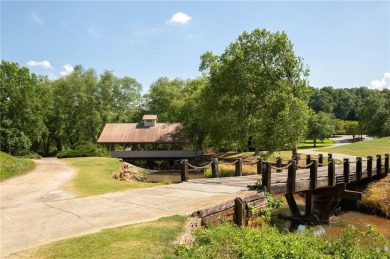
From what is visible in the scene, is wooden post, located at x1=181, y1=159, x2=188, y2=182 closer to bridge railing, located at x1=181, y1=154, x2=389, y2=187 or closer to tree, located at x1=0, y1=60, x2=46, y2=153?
bridge railing, located at x1=181, y1=154, x2=389, y2=187

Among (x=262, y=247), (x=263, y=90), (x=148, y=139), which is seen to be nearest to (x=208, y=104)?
(x=263, y=90)

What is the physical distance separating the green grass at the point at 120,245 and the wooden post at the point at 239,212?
88.2 inches

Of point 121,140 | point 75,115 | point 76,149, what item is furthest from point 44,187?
point 75,115

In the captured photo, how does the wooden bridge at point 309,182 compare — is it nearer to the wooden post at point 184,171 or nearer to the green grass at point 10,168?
the wooden post at point 184,171

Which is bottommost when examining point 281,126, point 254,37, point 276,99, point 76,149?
point 76,149

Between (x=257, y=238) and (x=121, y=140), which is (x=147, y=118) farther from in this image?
(x=257, y=238)

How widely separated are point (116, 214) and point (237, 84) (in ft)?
78.5

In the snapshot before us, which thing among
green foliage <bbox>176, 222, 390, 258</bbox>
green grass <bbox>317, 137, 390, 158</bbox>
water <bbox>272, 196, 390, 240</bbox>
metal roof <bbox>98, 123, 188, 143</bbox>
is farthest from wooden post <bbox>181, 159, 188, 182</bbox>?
metal roof <bbox>98, 123, 188, 143</bbox>

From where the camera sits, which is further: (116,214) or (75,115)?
(75,115)

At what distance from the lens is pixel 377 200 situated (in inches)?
672

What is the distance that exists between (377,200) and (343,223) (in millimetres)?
3106

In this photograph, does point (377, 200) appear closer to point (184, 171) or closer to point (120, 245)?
point (184, 171)

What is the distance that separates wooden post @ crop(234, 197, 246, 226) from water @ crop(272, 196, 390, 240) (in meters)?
4.60

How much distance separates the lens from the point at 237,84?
31406mm
